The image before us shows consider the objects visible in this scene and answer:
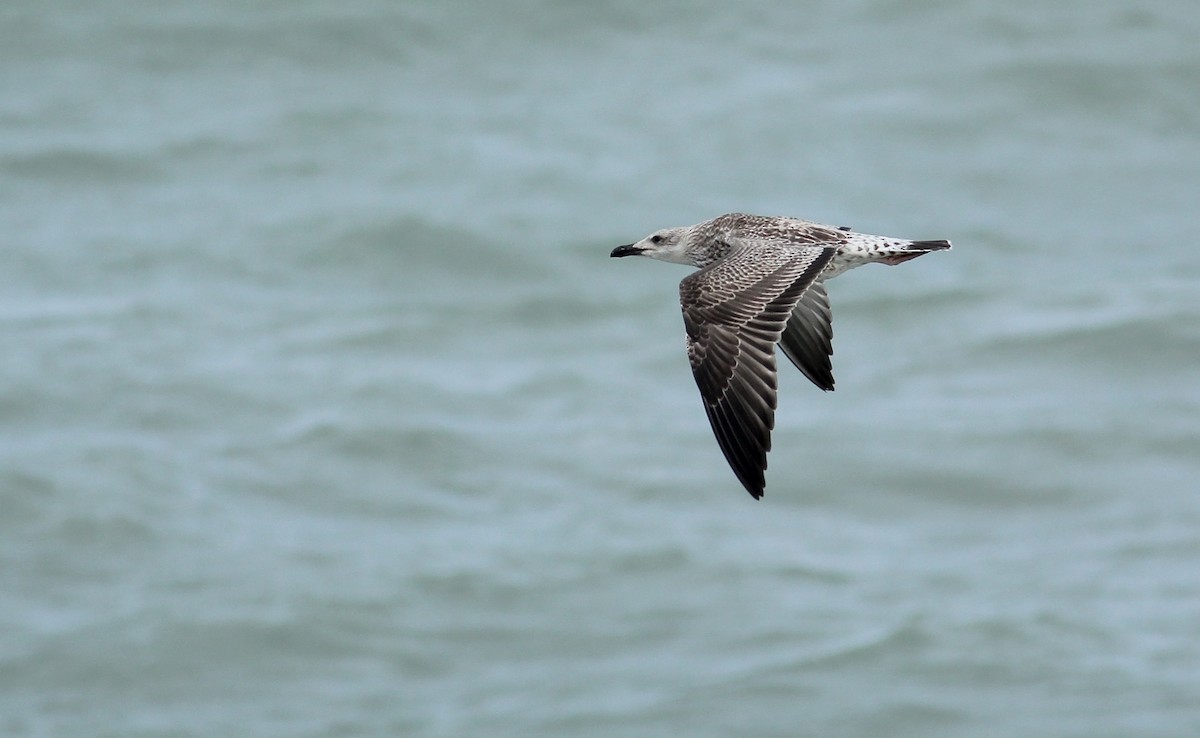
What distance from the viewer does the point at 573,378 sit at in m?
35.7

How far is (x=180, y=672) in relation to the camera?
96.0ft

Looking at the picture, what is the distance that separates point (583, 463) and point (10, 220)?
1294 centimetres

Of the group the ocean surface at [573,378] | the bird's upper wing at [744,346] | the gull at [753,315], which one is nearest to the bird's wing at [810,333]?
the gull at [753,315]

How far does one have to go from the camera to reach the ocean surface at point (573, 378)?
1159 inches

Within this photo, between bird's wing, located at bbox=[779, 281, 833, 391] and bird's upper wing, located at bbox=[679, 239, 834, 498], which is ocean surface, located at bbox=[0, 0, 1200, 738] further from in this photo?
bird's upper wing, located at bbox=[679, 239, 834, 498]

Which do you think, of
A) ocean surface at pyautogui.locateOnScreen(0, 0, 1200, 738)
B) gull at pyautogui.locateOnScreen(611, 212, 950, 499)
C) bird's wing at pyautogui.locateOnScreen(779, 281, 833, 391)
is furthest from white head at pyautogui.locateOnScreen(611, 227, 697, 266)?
ocean surface at pyautogui.locateOnScreen(0, 0, 1200, 738)

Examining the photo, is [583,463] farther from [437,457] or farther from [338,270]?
[338,270]

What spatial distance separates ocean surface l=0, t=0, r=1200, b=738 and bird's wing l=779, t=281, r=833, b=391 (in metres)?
16.8

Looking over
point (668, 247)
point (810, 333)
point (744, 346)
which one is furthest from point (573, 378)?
point (744, 346)

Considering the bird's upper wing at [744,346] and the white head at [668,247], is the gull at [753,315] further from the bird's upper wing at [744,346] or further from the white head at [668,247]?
the white head at [668,247]

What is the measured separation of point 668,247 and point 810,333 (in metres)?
1.07

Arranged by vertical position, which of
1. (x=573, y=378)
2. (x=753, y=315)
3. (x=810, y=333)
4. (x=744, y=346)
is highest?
(x=753, y=315)

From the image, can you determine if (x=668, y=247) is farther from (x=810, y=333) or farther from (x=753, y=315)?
(x=753, y=315)

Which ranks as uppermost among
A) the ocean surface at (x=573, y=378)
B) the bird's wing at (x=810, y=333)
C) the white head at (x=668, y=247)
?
the white head at (x=668, y=247)
